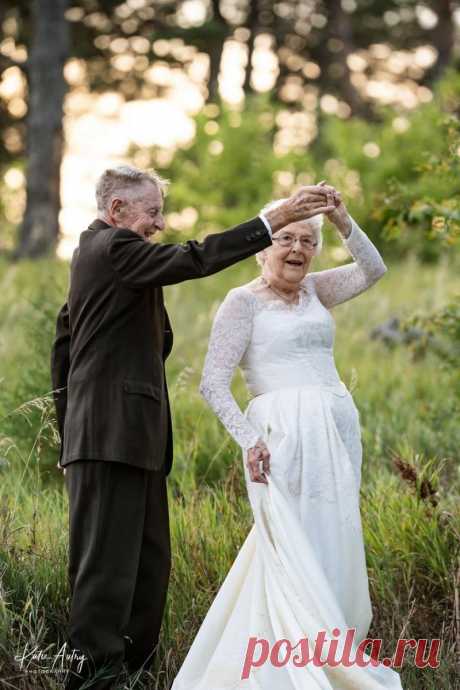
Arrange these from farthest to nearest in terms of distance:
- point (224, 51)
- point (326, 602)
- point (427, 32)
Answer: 1. point (427, 32)
2. point (224, 51)
3. point (326, 602)

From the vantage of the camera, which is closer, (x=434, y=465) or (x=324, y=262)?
(x=434, y=465)

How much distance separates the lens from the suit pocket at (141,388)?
4434mm

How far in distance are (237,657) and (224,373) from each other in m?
1.21

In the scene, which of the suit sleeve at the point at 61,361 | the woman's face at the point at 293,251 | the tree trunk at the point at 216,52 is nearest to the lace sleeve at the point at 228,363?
the woman's face at the point at 293,251

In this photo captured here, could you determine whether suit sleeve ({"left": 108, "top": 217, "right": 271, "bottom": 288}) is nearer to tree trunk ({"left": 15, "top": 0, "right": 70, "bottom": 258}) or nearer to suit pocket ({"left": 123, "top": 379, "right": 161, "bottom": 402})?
suit pocket ({"left": 123, "top": 379, "right": 161, "bottom": 402})

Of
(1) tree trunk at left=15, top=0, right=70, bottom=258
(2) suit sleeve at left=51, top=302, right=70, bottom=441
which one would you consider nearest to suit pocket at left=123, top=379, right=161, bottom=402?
(2) suit sleeve at left=51, top=302, right=70, bottom=441

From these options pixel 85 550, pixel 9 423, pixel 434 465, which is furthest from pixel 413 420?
pixel 85 550

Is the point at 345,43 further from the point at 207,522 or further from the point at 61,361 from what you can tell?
the point at 61,361

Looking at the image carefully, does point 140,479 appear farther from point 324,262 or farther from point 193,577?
point 324,262

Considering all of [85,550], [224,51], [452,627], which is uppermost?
[224,51]

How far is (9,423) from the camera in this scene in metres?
6.93

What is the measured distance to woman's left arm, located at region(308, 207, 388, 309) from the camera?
489 centimetres

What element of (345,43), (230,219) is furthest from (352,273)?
(345,43)

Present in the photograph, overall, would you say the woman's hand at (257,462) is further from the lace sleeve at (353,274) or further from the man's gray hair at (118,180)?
the man's gray hair at (118,180)
